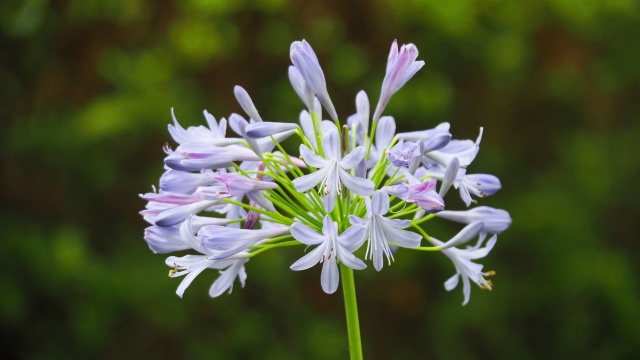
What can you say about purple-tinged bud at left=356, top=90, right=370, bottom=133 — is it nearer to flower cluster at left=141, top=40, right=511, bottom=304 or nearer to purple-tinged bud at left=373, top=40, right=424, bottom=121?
flower cluster at left=141, top=40, right=511, bottom=304

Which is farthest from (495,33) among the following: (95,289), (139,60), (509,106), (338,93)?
(95,289)

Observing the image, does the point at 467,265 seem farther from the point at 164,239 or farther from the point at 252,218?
the point at 164,239

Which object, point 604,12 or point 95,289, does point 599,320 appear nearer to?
point 604,12

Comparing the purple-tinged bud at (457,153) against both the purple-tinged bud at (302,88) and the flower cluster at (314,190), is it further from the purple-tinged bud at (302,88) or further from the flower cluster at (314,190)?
the purple-tinged bud at (302,88)

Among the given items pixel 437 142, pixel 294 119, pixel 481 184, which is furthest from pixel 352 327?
pixel 294 119

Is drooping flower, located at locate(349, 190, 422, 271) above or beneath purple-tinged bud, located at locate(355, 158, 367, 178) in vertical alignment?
beneath

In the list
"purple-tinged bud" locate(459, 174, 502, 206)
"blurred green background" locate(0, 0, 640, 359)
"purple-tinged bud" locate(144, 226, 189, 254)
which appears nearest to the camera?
"purple-tinged bud" locate(144, 226, 189, 254)

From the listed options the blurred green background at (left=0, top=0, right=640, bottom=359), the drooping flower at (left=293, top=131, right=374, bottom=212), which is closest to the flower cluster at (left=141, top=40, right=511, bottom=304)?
the drooping flower at (left=293, top=131, right=374, bottom=212)

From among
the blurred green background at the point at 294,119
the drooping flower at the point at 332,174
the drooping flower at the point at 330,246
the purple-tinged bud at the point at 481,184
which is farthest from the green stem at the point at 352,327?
the blurred green background at the point at 294,119
